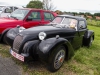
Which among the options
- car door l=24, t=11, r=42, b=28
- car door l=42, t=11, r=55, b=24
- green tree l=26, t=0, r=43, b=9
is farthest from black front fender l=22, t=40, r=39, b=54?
green tree l=26, t=0, r=43, b=9

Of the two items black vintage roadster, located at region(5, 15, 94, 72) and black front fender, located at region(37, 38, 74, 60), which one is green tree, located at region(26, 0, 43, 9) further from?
black front fender, located at region(37, 38, 74, 60)

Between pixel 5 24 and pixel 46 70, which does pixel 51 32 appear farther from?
pixel 5 24

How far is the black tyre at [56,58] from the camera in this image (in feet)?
12.9

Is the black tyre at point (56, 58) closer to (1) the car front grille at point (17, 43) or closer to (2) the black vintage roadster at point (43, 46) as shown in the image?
(2) the black vintage roadster at point (43, 46)

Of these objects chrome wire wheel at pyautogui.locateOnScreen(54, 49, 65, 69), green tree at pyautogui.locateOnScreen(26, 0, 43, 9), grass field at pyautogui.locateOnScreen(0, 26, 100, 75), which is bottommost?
grass field at pyautogui.locateOnScreen(0, 26, 100, 75)

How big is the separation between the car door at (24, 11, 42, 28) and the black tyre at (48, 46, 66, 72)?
11.6ft

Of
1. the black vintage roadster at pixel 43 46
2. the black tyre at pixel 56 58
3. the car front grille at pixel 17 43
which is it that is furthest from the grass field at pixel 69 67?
the car front grille at pixel 17 43

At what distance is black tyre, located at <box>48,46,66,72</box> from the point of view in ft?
12.9

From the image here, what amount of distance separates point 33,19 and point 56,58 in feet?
13.5

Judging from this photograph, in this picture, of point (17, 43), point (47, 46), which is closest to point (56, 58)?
point (47, 46)

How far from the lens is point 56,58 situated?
4125 mm

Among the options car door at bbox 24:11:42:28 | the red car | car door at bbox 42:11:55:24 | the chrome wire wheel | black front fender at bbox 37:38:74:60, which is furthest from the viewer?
car door at bbox 42:11:55:24

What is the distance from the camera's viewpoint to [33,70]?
4.16 meters

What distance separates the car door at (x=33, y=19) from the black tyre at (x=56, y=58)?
3527 millimetres
